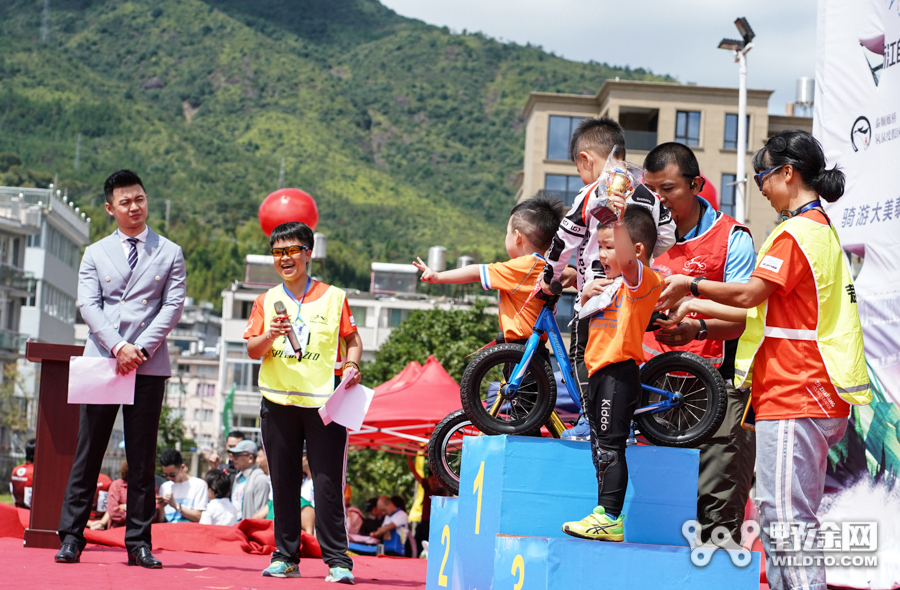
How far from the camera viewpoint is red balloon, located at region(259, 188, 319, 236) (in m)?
10.4

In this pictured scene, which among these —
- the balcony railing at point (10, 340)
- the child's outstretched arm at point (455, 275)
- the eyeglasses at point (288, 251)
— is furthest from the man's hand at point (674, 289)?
the balcony railing at point (10, 340)

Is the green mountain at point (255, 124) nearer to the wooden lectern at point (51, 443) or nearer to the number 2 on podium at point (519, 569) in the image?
the wooden lectern at point (51, 443)

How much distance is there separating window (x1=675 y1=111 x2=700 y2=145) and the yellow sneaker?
154 ft

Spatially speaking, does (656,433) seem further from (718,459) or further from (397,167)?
(397,167)

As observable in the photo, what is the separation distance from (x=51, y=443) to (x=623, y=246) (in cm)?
393

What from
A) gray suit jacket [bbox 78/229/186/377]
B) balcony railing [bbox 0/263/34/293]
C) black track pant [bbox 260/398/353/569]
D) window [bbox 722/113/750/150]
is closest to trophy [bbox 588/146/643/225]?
black track pant [bbox 260/398/353/569]

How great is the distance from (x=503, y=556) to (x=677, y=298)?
119 centimetres

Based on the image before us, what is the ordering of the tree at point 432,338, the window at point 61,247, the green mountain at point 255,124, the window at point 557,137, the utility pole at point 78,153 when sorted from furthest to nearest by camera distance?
the utility pole at point 78,153 < the green mountain at point 255,124 < the window at point 61,247 < the window at point 557,137 < the tree at point 432,338

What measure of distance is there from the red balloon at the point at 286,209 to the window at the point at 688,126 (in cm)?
4036

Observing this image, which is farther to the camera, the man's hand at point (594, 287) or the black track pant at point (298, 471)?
the black track pant at point (298, 471)

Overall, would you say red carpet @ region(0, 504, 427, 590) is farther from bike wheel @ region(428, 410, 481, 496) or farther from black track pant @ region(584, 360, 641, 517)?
black track pant @ region(584, 360, 641, 517)

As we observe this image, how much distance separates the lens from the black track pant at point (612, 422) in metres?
3.44

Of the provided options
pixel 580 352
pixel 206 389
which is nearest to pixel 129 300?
pixel 580 352

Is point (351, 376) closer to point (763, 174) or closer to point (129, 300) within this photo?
point (129, 300)
